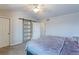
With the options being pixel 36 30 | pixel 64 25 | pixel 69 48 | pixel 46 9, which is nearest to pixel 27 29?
pixel 36 30

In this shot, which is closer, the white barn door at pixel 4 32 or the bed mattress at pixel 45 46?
the bed mattress at pixel 45 46

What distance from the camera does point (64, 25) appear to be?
6.71 feet

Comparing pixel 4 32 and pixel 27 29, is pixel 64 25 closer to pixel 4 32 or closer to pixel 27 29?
pixel 27 29

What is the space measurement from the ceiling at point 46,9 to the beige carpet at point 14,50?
0.57 meters

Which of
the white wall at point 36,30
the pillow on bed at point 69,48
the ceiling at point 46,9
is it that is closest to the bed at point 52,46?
the pillow on bed at point 69,48

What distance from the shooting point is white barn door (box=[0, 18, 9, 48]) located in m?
1.94

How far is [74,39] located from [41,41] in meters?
0.56

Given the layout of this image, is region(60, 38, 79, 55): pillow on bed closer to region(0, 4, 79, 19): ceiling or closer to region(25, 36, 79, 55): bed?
region(25, 36, 79, 55): bed

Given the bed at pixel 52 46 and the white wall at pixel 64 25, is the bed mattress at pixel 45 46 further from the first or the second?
the white wall at pixel 64 25

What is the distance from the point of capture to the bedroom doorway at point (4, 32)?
6.38 feet

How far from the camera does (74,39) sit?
1.93 metres

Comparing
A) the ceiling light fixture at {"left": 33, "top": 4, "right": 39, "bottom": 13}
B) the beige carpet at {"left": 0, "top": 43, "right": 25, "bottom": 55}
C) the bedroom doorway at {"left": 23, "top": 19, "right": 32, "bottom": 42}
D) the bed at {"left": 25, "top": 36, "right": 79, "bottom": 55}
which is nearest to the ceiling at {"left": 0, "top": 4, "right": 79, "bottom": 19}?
the ceiling light fixture at {"left": 33, "top": 4, "right": 39, "bottom": 13}
